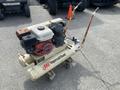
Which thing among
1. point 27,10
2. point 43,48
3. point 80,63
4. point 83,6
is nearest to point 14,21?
point 27,10

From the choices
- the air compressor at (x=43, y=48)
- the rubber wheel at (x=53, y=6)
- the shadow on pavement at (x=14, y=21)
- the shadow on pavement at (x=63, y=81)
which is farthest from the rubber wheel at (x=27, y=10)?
the shadow on pavement at (x=63, y=81)

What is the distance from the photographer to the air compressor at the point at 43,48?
3.20m

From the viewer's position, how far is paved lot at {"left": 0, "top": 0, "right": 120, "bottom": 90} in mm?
3447

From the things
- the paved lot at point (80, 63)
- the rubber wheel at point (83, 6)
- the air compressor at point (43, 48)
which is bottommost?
the paved lot at point (80, 63)

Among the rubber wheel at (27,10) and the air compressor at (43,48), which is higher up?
the air compressor at (43,48)

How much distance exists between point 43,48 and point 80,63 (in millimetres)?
1054

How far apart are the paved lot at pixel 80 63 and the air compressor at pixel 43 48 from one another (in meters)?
0.25

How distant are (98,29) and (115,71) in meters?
2.14

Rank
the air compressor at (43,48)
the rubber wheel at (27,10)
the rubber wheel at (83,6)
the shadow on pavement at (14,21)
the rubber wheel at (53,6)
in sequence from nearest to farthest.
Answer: the air compressor at (43,48), the shadow on pavement at (14,21), the rubber wheel at (27,10), the rubber wheel at (53,6), the rubber wheel at (83,6)

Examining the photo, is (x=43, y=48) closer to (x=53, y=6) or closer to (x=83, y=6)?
(x=53, y=6)

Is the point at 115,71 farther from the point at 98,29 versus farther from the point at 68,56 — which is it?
the point at 98,29

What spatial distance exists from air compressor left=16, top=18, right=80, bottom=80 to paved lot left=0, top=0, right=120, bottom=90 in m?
0.25

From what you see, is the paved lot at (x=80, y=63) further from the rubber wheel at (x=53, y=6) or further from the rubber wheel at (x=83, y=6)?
the rubber wheel at (x=83, y=6)

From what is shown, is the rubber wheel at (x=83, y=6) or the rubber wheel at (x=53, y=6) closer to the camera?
the rubber wheel at (x=53, y=6)
